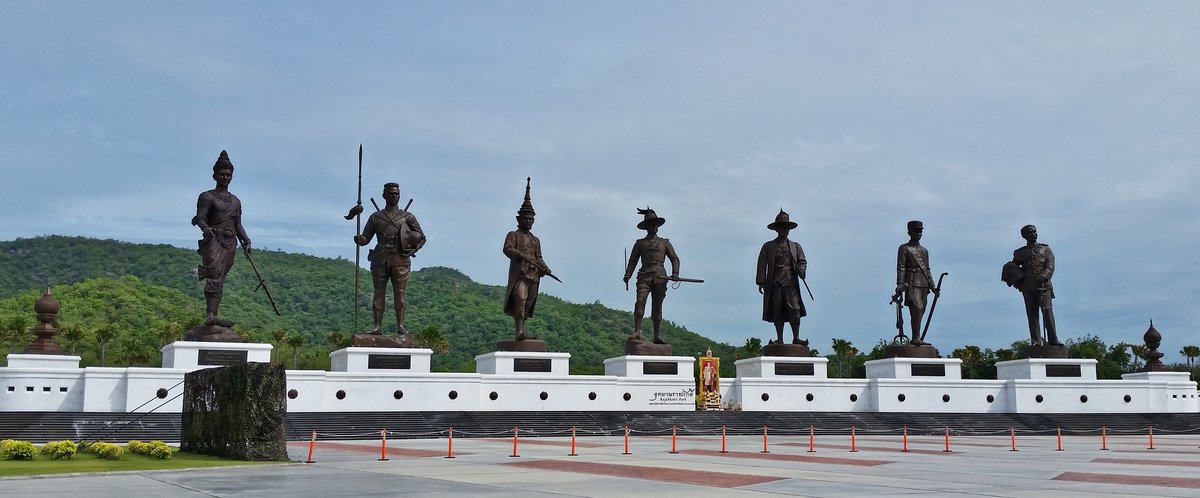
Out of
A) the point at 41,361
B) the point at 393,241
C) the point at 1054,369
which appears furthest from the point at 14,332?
the point at 1054,369

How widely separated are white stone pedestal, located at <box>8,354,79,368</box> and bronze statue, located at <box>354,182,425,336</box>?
336 inches

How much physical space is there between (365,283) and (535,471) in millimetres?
101082

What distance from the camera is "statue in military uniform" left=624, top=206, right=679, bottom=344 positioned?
36.5 m

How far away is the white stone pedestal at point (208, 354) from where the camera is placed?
1189 inches

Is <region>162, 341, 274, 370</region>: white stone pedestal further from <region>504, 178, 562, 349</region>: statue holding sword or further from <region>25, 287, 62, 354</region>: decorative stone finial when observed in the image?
<region>504, 178, 562, 349</region>: statue holding sword

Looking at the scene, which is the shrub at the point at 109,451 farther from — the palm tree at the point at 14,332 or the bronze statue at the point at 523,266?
the palm tree at the point at 14,332

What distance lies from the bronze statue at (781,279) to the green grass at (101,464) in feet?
75.2

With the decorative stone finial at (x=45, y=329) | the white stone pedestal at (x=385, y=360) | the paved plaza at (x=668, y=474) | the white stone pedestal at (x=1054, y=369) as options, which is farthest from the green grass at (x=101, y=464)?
the white stone pedestal at (x=1054, y=369)

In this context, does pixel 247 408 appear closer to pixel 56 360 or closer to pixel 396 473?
pixel 396 473

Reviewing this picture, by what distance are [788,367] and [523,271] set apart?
9963 mm

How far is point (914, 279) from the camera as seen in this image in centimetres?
3844

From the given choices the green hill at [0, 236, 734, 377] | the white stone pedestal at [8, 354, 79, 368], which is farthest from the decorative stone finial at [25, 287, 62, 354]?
the green hill at [0, 236, 734, 377]

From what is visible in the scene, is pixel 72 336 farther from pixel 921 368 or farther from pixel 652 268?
pixel 921 368

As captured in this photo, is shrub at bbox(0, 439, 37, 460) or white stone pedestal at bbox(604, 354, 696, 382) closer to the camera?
shrub at bbox(0, 439, 37, 460)
